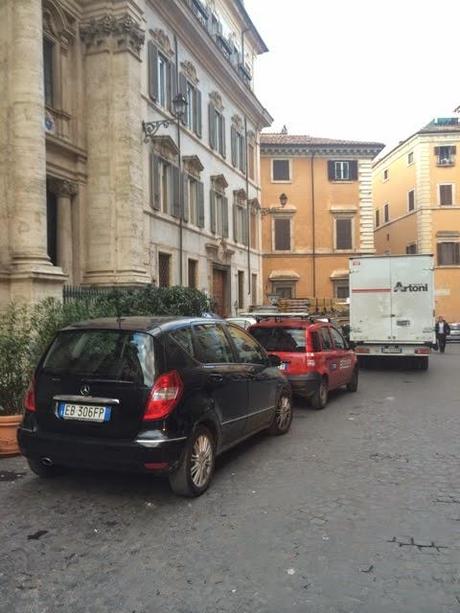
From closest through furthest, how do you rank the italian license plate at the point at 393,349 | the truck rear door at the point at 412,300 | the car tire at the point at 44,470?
the car tire at the point at 44,470 < the truck rear door at the point at 412,300 < the italian license plate at the point at 393,349

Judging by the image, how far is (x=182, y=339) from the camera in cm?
571

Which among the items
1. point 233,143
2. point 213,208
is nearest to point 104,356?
point 213,208

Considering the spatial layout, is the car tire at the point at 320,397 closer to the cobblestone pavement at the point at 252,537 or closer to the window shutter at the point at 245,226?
the cobblestone pavement at the point at 252,537

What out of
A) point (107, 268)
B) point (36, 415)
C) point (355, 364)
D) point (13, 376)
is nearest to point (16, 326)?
point (13, 376)

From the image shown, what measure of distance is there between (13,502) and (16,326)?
331cm

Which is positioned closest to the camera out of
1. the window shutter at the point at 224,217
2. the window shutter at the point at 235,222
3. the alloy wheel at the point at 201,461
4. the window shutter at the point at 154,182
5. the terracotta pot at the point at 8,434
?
the alloy wheel at the point at 201,461

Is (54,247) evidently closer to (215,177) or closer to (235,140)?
(215,177)

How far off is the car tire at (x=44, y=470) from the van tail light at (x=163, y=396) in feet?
4.45

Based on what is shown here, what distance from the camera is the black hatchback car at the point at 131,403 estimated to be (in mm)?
5078

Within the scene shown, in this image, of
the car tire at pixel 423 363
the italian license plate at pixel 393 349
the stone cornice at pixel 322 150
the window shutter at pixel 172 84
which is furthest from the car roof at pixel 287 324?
the stone cornice at pixel 322 150

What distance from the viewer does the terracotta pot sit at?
22.7 feet

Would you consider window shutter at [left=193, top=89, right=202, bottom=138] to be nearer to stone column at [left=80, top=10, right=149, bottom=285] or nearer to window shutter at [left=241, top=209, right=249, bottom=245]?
stone column at [left=80, top=10, right=149, bottom=285]

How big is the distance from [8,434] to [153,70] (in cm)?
1636

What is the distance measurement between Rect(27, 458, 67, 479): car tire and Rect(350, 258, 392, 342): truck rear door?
12.8m
